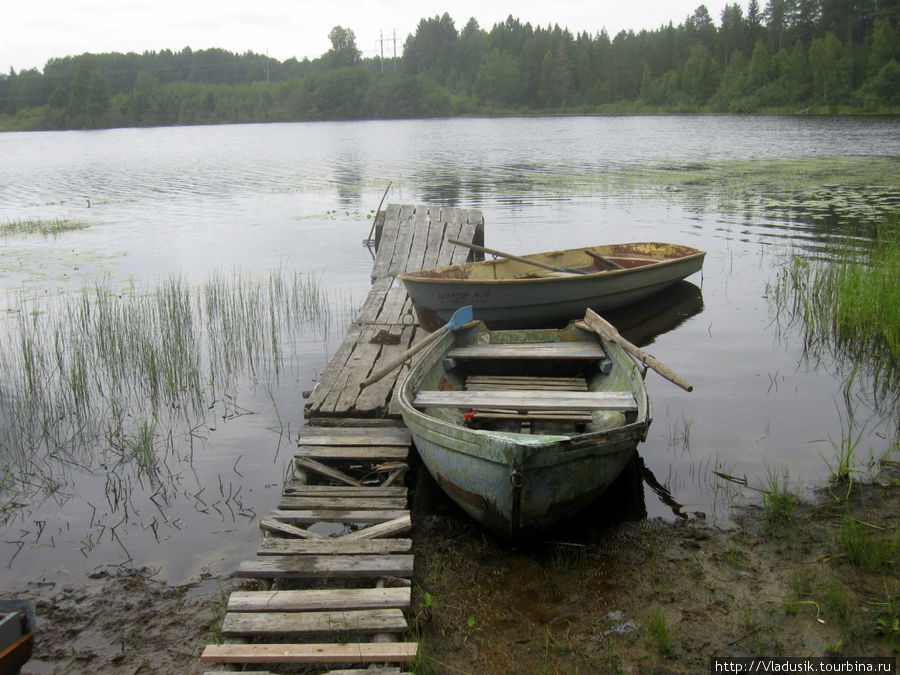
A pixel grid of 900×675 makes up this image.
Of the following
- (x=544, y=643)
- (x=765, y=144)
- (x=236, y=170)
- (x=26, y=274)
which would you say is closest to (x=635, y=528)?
(x=544, y=643)

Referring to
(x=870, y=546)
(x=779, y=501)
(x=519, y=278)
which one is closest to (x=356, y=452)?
(x=779, y=501)

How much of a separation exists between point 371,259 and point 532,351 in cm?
778

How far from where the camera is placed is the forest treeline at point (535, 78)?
68.1m

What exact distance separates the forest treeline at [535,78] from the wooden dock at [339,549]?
6367cm

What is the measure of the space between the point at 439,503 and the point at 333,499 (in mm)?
782

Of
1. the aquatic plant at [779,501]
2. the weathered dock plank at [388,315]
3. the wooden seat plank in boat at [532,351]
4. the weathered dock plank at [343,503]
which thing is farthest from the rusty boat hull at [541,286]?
the aquatic plant at [779,501]

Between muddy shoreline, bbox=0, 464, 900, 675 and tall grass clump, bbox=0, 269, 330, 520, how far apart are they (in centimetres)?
181

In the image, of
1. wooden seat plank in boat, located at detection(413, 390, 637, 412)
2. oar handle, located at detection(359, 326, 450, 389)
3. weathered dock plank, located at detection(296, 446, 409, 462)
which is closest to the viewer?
wooden seat plank in boat, located at detection(413, 390, 637, 412)

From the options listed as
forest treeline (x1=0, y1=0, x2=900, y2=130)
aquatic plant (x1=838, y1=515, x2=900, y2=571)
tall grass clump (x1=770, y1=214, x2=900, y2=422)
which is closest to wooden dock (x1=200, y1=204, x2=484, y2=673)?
aquatic plant (x1=838, y1=515, x2=900, y2=571)

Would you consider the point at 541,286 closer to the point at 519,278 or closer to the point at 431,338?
the point at 519,278

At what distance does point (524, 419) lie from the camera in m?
5.05

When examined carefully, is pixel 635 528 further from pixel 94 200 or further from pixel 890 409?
pixel 94 200

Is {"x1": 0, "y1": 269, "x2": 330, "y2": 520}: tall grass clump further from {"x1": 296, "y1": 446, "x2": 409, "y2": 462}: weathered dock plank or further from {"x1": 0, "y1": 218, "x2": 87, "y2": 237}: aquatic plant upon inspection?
{"x1": 0, "y1": 218, "x2": 87, "y2": 237}: aquatic plant

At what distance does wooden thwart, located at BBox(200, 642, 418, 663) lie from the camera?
313 centimetres
